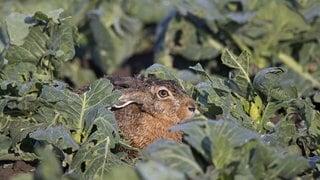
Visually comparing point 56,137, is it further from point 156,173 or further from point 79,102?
point 156,173

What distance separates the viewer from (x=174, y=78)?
238 inches

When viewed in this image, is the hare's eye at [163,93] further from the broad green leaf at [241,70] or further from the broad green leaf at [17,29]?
the broad green leaf at [17,29]

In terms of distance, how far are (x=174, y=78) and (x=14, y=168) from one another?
1350mm

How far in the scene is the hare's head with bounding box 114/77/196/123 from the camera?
5.63 m

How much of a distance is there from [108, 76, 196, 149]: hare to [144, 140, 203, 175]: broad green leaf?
1694mm

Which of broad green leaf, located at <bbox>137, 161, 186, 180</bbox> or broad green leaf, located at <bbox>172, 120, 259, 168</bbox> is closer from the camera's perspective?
broad green leaf, located at <bbox>137, 161, 186, 180</bbox>


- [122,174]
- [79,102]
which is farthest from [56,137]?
[122,174]

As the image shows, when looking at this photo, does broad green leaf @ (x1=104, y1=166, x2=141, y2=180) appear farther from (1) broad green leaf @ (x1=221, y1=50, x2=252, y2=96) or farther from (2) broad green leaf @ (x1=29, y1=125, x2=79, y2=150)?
(1) broad green leaf @ (x1=221, y1=50, x2=252, y2=96)

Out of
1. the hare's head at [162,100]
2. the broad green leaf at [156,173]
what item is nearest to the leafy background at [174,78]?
the broad green leaf at [156,173]


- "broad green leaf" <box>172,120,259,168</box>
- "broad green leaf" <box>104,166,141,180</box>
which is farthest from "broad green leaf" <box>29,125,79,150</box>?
"broad green leaf" <box>104,166,141,180</box>

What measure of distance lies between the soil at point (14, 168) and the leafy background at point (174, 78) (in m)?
0.05

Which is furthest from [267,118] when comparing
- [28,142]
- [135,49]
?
[135,49]

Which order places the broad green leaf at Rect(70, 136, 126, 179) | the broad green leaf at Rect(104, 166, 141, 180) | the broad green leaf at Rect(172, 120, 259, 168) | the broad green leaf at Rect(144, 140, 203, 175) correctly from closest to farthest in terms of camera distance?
the broad green leaf at Rect(104, 166, 141, 180)
the broad green leaf at Rect(144, 140, 203, 175)
the broad green leaf at Rect(172, 120, 259, 168)
the broad green leaf at Rect(70, 136, 126, 179)

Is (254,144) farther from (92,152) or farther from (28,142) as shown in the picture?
(28,142)
